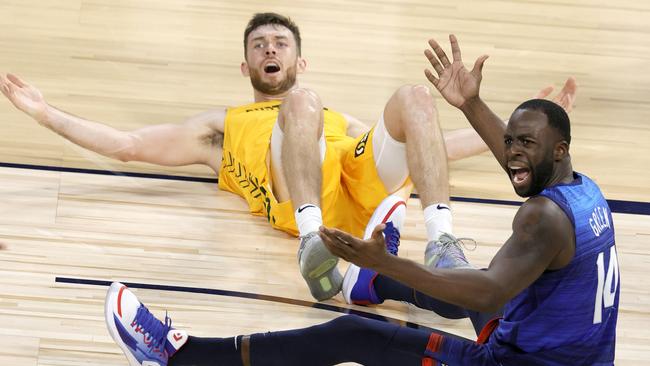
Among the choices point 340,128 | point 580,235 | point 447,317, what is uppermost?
point 580,235

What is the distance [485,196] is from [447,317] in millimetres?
1530

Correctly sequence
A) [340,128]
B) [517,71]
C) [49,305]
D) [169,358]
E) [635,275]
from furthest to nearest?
1. [517,71]
2. [340,128]
3. [635,275]
4. [49,305]
5. [169,358]

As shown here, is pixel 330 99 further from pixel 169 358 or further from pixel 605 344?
pixel 605 344

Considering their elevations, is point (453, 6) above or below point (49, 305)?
above

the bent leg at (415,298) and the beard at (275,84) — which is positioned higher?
the beard at (275,84)

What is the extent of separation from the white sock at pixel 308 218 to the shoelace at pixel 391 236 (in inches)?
12.7

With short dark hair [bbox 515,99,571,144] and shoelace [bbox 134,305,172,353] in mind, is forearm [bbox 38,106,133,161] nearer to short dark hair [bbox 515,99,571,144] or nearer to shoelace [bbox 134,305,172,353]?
shoelace [bbox 134,305,172,353]

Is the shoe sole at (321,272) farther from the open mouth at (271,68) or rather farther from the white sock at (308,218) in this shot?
the open mouth at (271,68)

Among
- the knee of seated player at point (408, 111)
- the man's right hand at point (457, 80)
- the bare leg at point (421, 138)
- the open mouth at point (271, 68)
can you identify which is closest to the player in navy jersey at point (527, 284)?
the man's right hand at point (457, 80)

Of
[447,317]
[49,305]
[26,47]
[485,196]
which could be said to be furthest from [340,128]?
[26,47]

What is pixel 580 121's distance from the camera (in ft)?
25.0

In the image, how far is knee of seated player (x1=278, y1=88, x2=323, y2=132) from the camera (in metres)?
5.86

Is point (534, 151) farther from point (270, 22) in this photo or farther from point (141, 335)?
point (270, 22)

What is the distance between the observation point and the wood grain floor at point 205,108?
17.7ft
